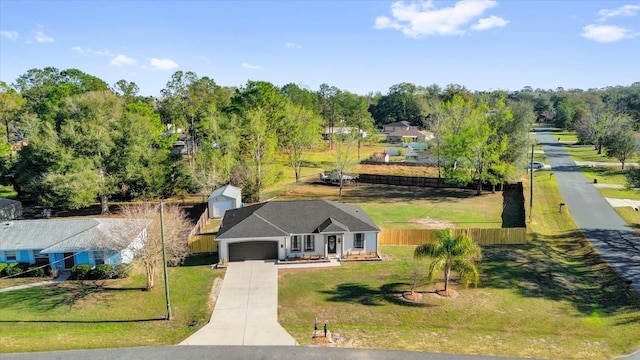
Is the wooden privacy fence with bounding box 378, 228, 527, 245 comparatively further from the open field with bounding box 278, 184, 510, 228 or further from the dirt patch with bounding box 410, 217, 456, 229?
the open field with bounding box 278, 184, 510, 228

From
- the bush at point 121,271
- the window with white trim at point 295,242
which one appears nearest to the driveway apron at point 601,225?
the window with white trim at point 295,242

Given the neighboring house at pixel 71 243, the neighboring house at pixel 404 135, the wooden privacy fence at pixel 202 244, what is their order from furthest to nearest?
the neighboring house at pixel 404 135 → the wooden privacy fence at pixel 202 244 → the neighboring house at pixel 71 243

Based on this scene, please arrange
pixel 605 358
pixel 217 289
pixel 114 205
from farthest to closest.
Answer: pixel 114 205
pixel 217 289
pixel 605 358

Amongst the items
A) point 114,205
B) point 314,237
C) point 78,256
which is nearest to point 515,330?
point 314,237

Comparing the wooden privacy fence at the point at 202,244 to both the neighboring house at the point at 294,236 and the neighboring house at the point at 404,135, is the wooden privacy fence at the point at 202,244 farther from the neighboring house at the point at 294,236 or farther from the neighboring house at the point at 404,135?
the neighboring house at the point at 404,135

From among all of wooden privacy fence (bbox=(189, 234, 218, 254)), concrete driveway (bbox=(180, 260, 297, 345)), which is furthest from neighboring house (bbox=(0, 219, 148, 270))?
concrete driveway (bbox=(180, 260, 297, 345))

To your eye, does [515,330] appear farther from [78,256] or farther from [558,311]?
[78,256]

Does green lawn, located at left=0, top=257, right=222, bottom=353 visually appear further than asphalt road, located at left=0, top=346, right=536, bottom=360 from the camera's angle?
Yes
